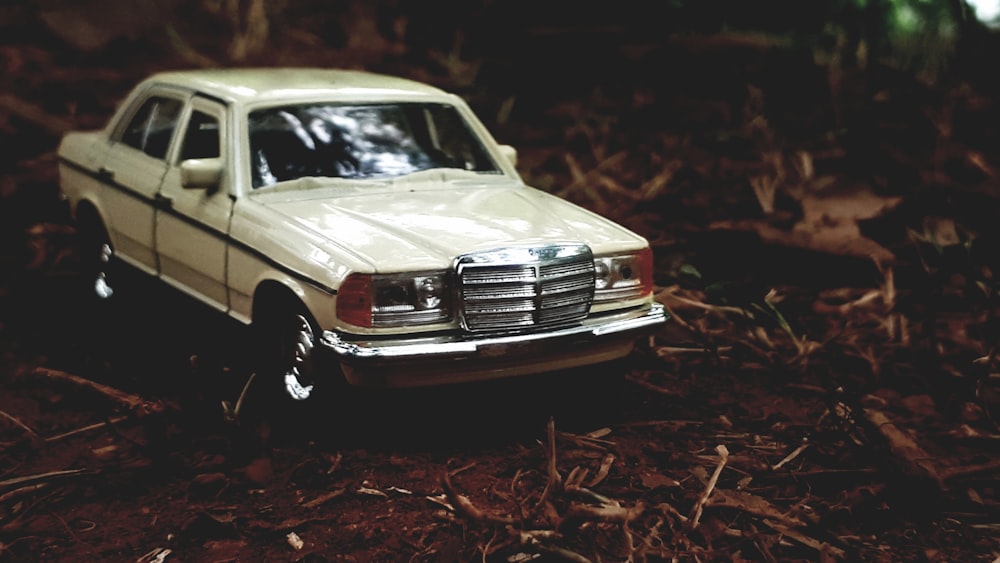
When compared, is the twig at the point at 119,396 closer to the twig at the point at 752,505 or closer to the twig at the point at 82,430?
the twig at the point at 82,430

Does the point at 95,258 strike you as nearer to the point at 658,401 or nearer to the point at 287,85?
the point at 287,85

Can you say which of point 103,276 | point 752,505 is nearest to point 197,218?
point 103,276

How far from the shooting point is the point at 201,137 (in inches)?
207

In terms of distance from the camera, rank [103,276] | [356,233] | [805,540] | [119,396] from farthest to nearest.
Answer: [103,276] < [119,396] < [356,233] < [805,540]

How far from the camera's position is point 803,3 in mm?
9562

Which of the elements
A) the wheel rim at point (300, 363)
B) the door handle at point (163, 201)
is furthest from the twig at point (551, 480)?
the door handle at point (163, 201)

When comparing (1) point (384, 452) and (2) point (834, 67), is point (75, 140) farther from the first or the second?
(2) point (834, 67)

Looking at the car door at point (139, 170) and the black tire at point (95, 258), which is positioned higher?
the car door at point (139, 170)

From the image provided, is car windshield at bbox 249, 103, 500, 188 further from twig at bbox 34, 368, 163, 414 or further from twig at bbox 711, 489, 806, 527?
twig at bbox 711, 489, 806, 527

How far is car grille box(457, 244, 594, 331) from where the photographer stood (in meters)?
4.12

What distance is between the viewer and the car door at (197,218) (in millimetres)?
4820

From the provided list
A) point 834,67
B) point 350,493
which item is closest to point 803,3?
point 834,67

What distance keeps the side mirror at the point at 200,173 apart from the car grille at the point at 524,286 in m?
1.43

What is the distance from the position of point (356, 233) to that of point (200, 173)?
0.94 m
